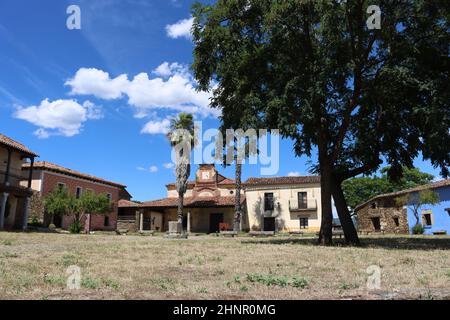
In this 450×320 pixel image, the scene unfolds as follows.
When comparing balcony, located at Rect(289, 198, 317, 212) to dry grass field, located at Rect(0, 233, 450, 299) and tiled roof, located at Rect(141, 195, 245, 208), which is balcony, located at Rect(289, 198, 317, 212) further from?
dry grass field, located at Rect(0, 233, 450, 299)

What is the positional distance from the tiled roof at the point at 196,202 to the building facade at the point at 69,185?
4955 mm

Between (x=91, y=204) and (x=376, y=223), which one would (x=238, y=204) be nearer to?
(x=91, y=204)

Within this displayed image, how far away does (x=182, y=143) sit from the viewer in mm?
36219

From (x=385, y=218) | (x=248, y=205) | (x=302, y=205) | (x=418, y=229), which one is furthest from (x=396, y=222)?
(x=248, y=205)

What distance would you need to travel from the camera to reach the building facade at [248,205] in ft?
143

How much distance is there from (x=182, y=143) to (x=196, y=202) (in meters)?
10.1

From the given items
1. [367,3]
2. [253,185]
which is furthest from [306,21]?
[253,185]

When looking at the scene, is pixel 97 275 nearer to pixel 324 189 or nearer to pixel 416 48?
pixel 324 189

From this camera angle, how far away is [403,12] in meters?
14.6

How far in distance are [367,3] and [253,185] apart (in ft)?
105

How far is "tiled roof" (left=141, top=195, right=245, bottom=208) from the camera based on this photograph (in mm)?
42969

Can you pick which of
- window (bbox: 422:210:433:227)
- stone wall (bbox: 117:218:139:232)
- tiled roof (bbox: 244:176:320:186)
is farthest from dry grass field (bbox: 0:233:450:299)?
stone wall (bbox: 117:218:139:232)

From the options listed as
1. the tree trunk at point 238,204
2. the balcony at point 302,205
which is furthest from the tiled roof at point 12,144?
the balcony at point 302,205

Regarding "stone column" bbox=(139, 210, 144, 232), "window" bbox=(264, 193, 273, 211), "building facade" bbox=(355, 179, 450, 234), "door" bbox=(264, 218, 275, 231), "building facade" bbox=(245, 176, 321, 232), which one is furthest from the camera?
"window" bbox=(264, 193, 273, 211)
